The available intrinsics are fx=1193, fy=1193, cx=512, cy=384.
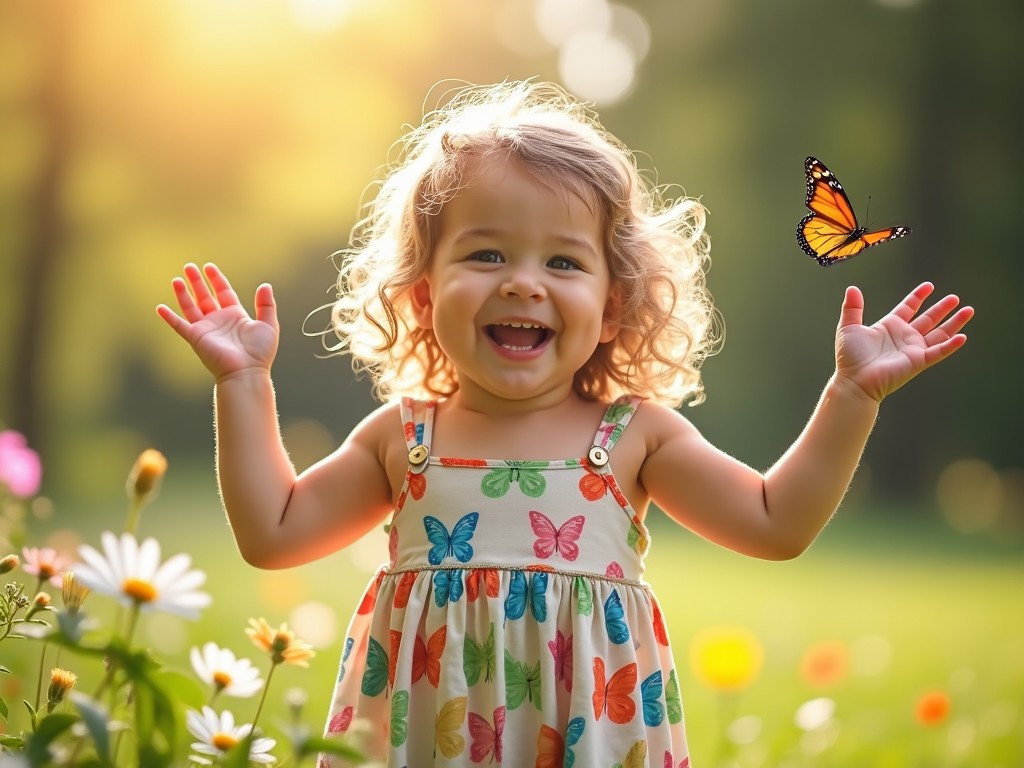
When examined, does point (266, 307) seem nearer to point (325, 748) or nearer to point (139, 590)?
point (139, 590)

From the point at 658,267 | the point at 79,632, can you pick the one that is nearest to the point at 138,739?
the point at 79,632

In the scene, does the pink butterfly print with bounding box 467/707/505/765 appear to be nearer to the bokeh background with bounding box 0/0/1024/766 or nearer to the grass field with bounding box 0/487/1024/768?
the grass field with bounding box 0/487/1024/768

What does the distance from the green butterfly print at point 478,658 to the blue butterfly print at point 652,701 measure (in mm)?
226

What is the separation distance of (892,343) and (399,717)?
2.79ft

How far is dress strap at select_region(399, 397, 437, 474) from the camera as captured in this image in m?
1.73

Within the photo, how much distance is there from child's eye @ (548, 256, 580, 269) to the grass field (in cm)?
105

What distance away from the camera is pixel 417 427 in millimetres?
1786

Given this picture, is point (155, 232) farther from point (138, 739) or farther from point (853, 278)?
point (138, 739)

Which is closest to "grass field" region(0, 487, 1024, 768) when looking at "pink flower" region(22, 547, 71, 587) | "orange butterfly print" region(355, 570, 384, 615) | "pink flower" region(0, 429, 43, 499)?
"pink flower" region(0, 429, 43, 499)

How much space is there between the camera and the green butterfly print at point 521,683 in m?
1.60

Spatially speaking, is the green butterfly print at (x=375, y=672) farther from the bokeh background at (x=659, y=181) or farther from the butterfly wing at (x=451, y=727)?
the bokeh background at (x=659, y=181)

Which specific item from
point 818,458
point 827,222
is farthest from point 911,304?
point 818,458

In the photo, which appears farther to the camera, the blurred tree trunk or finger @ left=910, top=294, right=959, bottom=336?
the blurred tree trunk

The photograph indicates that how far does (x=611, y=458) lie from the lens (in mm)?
1723
